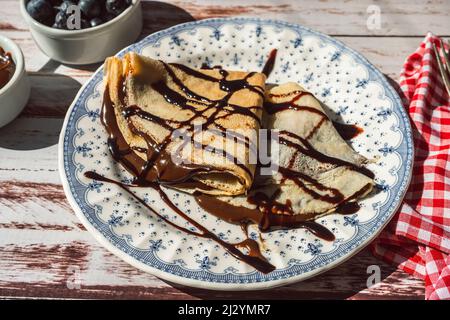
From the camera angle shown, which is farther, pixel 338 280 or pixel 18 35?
pixel 18 35

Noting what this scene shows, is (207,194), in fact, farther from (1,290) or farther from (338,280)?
(1,290)

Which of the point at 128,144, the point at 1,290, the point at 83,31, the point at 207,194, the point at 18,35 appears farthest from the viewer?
the point at 18,35

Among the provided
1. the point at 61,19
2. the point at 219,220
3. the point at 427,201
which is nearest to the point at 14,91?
the point at 61,19

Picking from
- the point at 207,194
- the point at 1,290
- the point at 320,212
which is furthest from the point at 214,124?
the point at 1,290

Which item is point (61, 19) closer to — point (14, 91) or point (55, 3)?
point (55, 3)

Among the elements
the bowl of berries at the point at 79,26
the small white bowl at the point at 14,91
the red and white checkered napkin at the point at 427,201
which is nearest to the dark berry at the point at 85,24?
the bowl of berries at the point at 79,26

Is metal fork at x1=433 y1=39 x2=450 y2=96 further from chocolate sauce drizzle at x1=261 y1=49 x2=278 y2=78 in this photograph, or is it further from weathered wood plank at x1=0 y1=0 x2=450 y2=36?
chocolate sauce drizzle at x1=261 y1=49 x2=278 y2=78

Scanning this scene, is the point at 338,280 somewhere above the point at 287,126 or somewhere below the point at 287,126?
below

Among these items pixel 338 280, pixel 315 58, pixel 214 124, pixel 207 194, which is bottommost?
pixel 338 280

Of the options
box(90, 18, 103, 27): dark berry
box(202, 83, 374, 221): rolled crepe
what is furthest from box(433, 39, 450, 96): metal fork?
box(90, 18, 103, 27): dark berry
